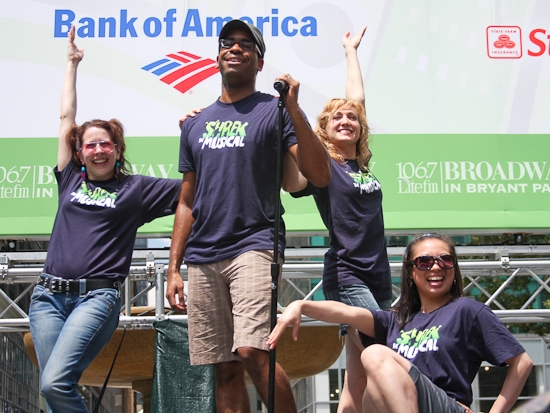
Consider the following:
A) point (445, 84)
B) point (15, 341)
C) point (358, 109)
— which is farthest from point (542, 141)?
point (15, 341)

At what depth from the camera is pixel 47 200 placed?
4859 mm

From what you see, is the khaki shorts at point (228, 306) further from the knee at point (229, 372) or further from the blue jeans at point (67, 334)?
the blue jeans at point (67, 334)

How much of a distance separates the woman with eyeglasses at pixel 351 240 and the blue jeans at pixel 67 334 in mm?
877

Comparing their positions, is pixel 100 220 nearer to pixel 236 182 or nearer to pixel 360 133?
pixel 236 182

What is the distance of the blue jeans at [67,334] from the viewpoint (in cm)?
299

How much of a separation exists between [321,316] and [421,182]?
2381mm

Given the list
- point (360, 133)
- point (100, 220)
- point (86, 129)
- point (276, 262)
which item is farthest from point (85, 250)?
point (360, 133)

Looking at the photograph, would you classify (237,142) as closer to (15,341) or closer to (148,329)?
(148,329)

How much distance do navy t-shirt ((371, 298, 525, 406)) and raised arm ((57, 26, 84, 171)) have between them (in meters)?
1.67

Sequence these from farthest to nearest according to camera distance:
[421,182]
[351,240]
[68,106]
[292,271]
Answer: [421,182] → [292,271] → [68,106] → [351,240]

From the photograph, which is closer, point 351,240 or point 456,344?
point 456,344

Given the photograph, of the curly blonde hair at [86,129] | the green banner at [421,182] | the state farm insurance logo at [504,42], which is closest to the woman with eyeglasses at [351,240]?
the curly blonde hair at [86,129]

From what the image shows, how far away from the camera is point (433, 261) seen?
111 inches

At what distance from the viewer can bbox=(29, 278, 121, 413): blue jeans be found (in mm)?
2994
